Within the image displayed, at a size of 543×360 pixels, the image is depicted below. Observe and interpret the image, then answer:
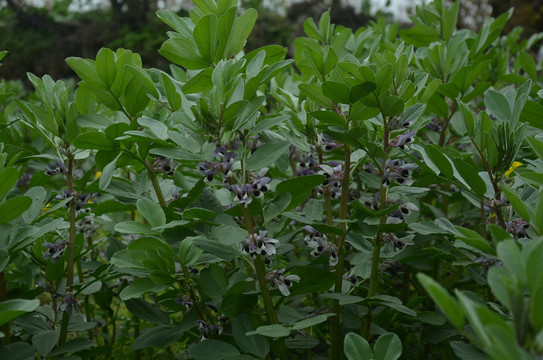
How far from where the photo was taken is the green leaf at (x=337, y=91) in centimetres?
106

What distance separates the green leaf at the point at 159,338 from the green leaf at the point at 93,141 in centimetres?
45

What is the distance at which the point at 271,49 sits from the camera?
129 centimetres

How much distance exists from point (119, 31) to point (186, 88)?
514 inches

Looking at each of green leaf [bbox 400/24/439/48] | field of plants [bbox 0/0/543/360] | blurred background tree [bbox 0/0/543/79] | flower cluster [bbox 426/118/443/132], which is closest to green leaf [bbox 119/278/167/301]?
field of plants [bbox 0/0/543/360]

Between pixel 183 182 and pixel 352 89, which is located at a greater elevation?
pixel 352 89

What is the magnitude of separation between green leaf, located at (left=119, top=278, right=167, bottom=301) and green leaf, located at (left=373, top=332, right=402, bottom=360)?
0.47 metres

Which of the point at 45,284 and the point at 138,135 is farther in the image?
the point at 45,284

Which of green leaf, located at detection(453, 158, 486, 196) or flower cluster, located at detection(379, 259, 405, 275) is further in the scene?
flower cluster, located at detection(379, 259, 405, 275)

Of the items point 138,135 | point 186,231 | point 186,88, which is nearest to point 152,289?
point 186,231

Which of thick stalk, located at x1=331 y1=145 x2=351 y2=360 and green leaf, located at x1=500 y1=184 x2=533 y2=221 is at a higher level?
green leaf, located at x1=500 y1=184 x2=533 y2=221

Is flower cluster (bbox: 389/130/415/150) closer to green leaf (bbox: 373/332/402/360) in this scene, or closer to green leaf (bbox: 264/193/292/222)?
green leaf (bbox: 264/193/292/222)

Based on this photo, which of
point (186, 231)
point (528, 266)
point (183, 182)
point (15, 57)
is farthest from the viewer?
point (15, 57)

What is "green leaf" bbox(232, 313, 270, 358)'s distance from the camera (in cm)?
113

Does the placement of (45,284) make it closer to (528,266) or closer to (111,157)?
(111,157)
